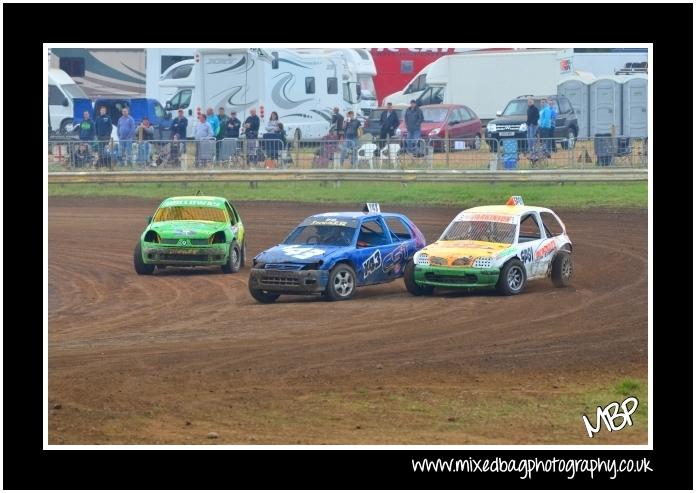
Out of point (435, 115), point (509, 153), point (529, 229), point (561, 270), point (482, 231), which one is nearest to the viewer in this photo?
point (482, 231)

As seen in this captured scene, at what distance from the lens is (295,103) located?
3584 cm

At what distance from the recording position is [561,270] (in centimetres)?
1986

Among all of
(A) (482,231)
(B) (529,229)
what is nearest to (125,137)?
(A) (482,231)

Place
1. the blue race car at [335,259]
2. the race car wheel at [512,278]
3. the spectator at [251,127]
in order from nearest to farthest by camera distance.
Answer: the blue race car at [335,259]
the race car wheel at [512,278]
the spectator at [251,127]

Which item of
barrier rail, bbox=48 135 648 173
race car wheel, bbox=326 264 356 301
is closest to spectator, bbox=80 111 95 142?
barrier rail, bbox=48 135 648 173

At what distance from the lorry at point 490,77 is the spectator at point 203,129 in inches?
285

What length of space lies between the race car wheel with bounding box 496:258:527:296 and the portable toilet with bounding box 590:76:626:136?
50.6ft

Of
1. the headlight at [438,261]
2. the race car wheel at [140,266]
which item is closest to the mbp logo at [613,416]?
the headlight at [438,261]

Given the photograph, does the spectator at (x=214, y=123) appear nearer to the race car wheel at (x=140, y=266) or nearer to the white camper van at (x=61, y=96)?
the race car wheel at (x=140, y=266)

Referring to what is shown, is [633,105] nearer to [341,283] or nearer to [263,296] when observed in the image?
[341,283]

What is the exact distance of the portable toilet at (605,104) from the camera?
3400cm

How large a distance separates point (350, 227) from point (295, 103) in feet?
55.0

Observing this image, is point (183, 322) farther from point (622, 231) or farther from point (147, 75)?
point (147, 75)

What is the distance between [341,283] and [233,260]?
10.5 ft
